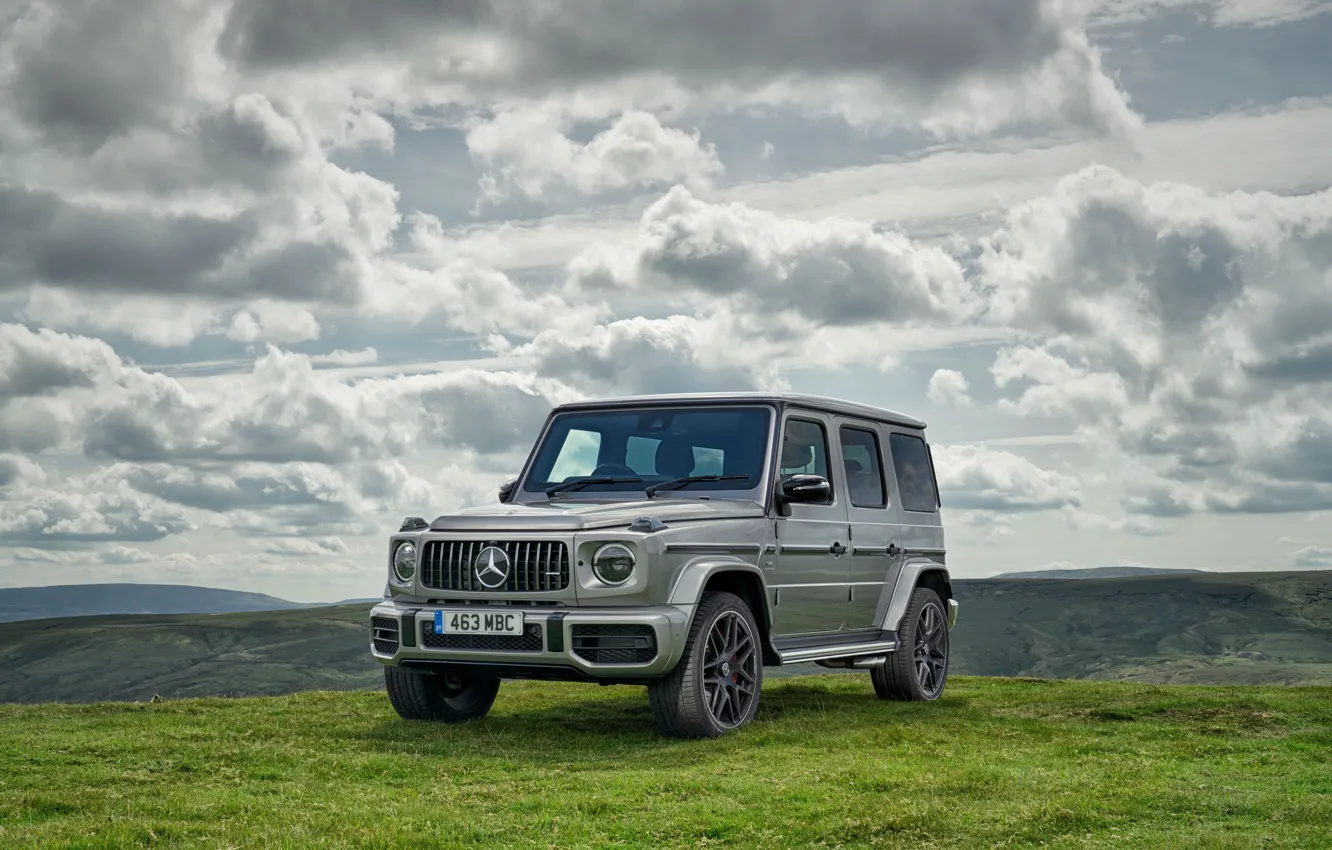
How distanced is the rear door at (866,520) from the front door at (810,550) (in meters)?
0.21

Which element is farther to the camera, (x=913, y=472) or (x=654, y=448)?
(x=913, y=472)

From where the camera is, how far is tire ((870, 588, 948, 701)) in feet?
41.0

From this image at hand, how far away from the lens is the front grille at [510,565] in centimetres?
937

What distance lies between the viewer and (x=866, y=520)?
1211 cm

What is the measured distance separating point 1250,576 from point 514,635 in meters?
187

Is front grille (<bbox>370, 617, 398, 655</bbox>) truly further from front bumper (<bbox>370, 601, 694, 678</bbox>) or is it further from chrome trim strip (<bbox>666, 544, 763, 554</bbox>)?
chrome trim strip (<bbox>666, 544, 763, 554</bbox>)

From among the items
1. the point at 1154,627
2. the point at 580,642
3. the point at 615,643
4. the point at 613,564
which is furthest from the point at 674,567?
the point at 1154,627

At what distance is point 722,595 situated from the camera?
9.80m

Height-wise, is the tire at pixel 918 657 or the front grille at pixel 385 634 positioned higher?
the front grille at pixel 385 634

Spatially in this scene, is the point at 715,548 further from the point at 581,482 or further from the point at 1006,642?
the point at 1006,642

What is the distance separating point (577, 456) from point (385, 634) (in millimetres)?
2143

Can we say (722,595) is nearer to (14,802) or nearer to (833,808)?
(833,808)

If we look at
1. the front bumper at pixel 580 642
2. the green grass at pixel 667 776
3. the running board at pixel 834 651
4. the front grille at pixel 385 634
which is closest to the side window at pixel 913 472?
the running board at pixel 834 651

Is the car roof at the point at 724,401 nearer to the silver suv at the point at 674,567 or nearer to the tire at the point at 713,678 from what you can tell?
the silver suv at the point at 674,567
